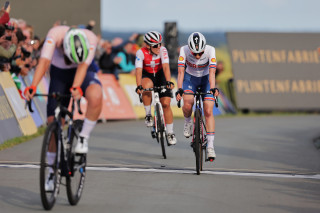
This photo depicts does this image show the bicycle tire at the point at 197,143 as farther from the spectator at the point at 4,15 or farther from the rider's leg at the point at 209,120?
the spectator at the point at 4,15

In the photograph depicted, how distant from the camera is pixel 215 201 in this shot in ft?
28.4

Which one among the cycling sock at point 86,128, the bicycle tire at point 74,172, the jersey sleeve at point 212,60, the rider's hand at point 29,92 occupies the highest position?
the rider's hand at point 29,92

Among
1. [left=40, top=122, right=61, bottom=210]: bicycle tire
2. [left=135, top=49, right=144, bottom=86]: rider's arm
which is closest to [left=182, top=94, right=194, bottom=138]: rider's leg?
[left=135, top=49, right=144, bottom=86]: rider's arm

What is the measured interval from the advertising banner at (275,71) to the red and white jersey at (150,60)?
12592mm

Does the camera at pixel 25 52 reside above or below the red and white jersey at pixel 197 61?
below

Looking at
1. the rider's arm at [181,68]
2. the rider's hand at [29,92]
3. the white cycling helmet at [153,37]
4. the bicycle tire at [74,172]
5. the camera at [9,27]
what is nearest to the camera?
the rider's hand at [29,92]

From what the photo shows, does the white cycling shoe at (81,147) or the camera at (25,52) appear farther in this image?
the camera at (25,52)

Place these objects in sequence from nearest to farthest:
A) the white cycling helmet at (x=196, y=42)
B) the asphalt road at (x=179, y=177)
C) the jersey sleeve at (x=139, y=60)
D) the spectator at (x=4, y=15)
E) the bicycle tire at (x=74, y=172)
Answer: the bicycle tire at (x=74, y=172) → the asphalt road at (x=179, y=177) → the white cycling helmet at (x=196, y=42) → the jersey sleeve at (x=139, y=60) → the spectator at (x=4, y=15)

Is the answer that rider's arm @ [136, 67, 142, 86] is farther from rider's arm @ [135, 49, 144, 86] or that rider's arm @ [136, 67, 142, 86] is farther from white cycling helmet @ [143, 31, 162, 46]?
white cycling helmet @ [143, 31, 162, 46]

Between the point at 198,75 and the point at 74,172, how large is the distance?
4288 mm

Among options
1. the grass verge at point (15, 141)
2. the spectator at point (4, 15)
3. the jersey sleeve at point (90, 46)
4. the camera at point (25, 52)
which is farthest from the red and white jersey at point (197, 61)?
the camera at point (25, 52)

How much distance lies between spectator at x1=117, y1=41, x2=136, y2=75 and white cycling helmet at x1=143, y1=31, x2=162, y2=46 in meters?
10.4

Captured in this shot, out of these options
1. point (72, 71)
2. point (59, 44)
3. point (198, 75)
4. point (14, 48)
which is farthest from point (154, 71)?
point (59, 44)

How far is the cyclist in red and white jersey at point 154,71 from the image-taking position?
43.0 feet
